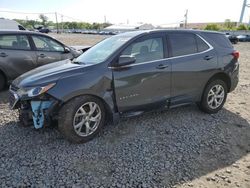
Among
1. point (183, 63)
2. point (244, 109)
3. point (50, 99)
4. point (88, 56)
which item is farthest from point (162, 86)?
point (244, 109)

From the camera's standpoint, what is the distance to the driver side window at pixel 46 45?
6.65 meters

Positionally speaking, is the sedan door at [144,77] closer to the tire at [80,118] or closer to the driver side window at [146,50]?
the driver side window at [146,50]

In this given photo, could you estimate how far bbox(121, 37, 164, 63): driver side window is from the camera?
13.0 feet

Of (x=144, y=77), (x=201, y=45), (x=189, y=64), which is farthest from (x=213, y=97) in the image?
(x=144, y=77)

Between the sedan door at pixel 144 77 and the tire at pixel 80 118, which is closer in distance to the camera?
the tire at pixel 80 118

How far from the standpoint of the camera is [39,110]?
3.46 m

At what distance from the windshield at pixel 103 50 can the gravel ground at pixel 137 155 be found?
1.23m

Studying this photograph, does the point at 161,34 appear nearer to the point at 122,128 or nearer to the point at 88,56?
the point at 88,56

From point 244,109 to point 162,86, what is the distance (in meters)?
2.33

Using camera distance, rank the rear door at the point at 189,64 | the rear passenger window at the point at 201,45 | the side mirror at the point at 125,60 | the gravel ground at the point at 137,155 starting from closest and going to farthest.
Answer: the gravel ground at the point at 137,155
the side mirror at the point at 125,60
the rear door at the point at 189,64
the rear passenger window at the point at 201,45

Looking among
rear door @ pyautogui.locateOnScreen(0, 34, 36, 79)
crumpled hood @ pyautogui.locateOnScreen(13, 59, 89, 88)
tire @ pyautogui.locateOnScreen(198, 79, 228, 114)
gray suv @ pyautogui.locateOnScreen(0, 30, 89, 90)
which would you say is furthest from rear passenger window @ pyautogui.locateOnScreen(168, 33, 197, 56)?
rear door @ pyautogui.locateOnScreen(0, 34, 36, 79)

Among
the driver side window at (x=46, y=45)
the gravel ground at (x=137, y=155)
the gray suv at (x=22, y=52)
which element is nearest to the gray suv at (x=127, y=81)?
the gravel ground at (x=137, y=155)

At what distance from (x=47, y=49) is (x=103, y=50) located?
3211 millimetres

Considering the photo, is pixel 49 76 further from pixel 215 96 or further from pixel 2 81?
pixel 2 81
